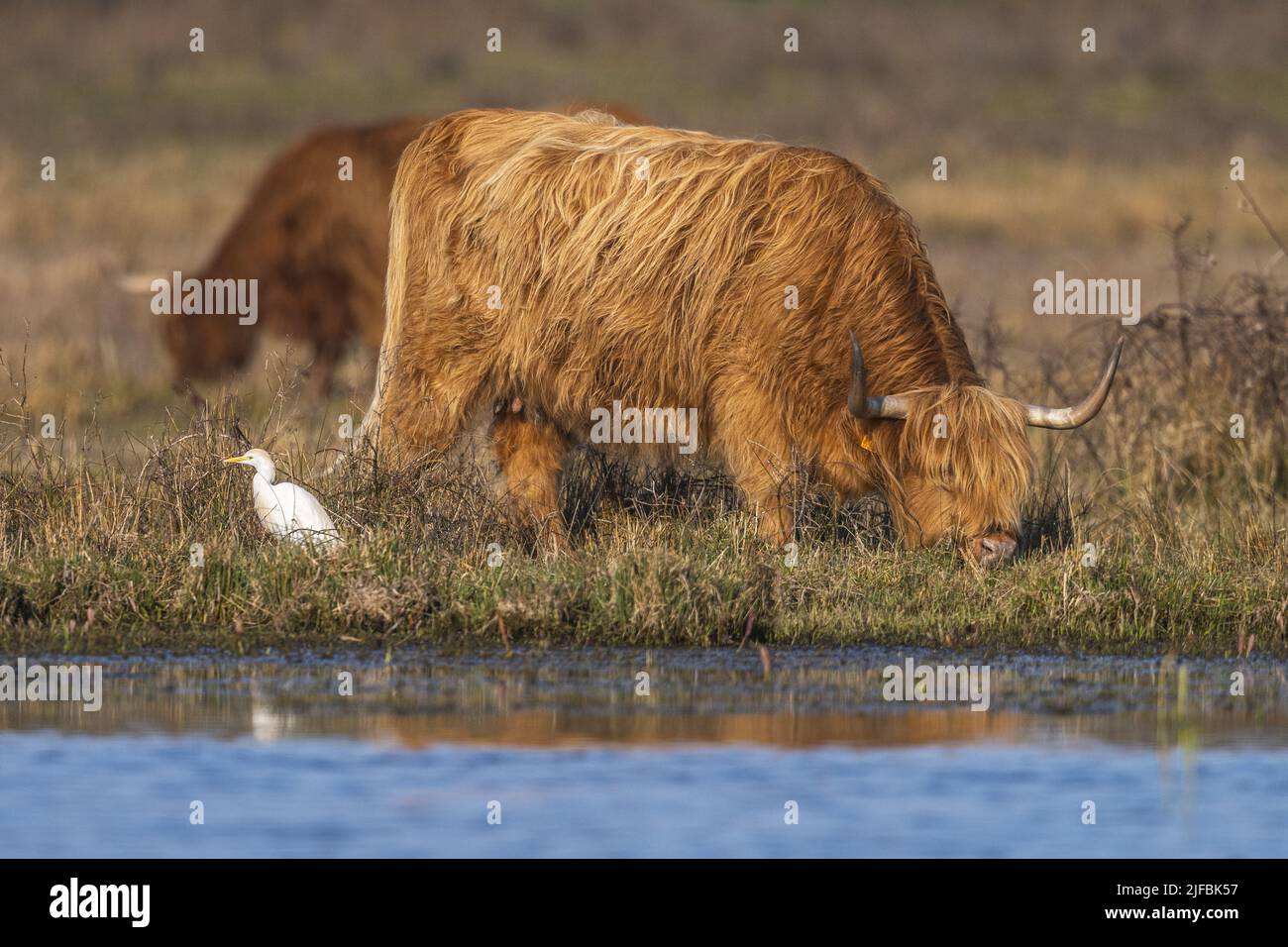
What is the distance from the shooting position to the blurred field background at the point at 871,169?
30.1 feet

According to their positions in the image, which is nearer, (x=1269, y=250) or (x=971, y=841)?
(x=971, y=841)

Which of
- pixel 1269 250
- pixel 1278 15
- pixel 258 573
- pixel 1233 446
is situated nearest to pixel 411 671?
pixel 258 573

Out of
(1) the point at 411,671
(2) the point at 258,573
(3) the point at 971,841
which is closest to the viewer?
(3) the point at 971,841

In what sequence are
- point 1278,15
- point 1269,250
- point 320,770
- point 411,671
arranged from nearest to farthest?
point 320,770
point 411,671
point 1269,250
point 1278,15

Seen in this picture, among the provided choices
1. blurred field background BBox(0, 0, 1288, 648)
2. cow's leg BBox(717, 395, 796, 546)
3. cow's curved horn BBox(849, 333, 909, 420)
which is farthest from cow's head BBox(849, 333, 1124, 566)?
cow's leg BBox(717, 395, 796, 546)

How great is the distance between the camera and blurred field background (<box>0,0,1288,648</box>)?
30.1ft

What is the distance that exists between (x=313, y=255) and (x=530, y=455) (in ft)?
20.3

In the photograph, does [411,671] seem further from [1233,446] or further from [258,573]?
[1233,446]

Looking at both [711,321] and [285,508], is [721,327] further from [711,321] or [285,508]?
[285,508]

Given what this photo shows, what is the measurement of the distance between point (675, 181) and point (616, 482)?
1327 millimetres

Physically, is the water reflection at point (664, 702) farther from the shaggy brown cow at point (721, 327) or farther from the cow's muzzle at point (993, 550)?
the shaggy brown cow at point (721, 327)

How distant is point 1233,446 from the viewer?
11.6m

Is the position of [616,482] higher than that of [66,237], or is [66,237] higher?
[66,237]

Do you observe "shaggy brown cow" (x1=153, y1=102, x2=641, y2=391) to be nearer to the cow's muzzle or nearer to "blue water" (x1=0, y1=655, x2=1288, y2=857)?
the cow's muzzle
